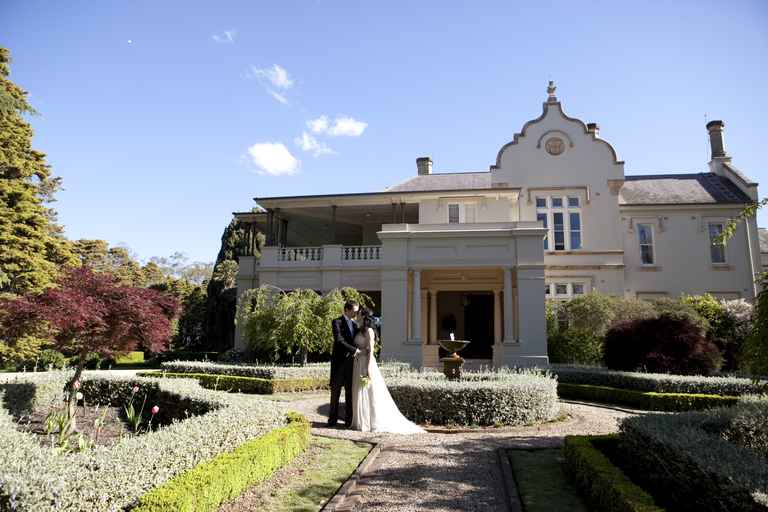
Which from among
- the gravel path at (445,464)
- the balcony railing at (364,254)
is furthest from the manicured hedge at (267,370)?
the balcony railing at (364,254)

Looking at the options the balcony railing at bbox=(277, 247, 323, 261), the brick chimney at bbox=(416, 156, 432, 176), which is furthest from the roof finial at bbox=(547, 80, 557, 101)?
the balcony railing at bbox=(277, 247, 323, 261)

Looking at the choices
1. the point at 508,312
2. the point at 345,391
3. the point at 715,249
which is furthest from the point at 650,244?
the point at 345,391

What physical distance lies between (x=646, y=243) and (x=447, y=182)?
11.2 metres

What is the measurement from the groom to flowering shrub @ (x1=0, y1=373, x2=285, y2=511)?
265cm

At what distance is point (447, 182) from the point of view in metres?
29.0

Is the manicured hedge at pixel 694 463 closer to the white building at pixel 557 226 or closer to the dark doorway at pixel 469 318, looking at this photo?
the white building at pixel 557 226

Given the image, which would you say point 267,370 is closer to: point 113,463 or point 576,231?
point 113,463

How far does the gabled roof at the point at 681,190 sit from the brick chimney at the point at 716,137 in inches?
54.8

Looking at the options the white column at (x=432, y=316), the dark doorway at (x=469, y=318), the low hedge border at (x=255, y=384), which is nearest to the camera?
the low hedge border at (x=255, y=384)

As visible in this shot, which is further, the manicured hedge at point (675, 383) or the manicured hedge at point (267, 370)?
the manicured hedge at point (267, 370)

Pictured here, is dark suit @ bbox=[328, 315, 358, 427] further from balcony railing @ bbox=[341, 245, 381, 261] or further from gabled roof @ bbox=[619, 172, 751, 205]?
gabled roof @ bbox=[619, 172, 751, 205]

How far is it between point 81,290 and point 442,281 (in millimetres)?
17975

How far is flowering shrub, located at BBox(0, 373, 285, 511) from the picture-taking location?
3736 millimetres

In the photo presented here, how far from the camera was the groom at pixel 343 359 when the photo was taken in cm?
970
